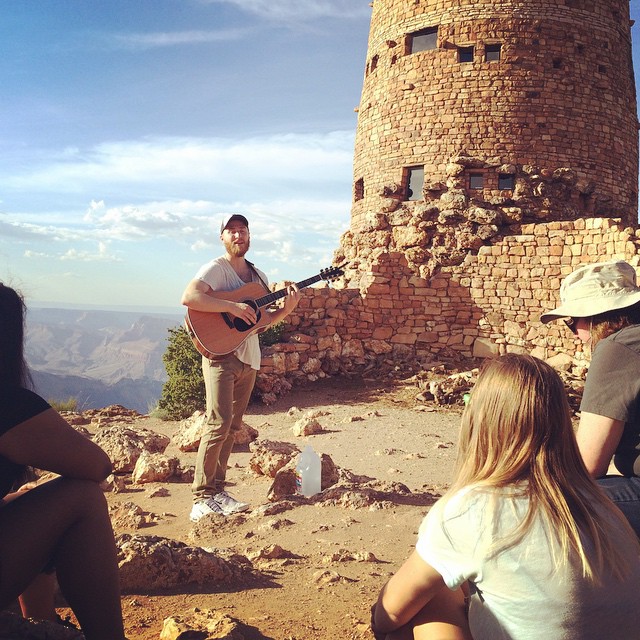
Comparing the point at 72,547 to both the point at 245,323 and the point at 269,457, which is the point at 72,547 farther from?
the point at 269,457

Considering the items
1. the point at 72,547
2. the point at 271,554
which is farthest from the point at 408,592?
the point at 271,554

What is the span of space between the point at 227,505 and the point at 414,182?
11622 millimetres

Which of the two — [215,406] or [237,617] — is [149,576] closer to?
[237,617]

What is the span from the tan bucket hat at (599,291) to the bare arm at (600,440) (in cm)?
56

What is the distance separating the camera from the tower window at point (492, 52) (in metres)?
14.0

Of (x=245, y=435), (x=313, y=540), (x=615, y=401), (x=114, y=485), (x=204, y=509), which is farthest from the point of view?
(x=245, y=435)

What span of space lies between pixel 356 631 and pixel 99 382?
115086mm

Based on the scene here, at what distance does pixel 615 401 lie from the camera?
2.34m

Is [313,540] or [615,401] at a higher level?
[615,401]

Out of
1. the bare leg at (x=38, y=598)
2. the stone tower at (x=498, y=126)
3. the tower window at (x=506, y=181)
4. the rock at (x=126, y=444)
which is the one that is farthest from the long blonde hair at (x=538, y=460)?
the tower window at (x=506, y=181)

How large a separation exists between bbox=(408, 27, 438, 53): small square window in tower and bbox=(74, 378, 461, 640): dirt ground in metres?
10.4

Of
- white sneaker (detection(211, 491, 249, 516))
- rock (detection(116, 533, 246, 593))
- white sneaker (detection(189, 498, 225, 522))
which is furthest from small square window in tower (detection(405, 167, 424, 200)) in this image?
rock (detection(116, 533, 246, 593))

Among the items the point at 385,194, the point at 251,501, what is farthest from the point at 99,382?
the point at 251,501

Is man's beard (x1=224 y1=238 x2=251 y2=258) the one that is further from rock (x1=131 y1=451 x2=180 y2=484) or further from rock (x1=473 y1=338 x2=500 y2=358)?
rock (x1=473 y1=338 x2=500 y2=358)
